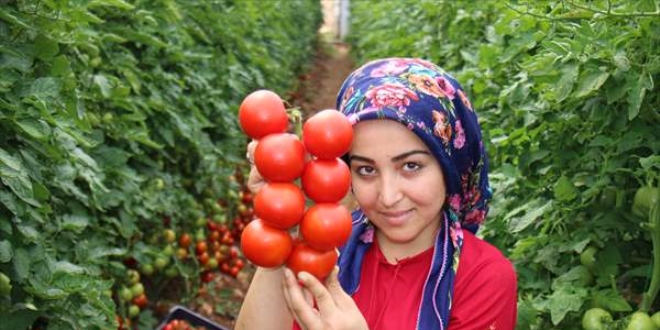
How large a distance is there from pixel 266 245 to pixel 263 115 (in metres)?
0.25

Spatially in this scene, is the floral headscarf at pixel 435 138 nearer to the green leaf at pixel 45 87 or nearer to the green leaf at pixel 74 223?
the green leaf at pixel 45 87

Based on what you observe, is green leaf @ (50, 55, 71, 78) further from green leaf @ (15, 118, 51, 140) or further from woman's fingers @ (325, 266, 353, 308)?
woman's fingers @ (325, 266, 353, 308)

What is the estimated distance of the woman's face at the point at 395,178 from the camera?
164cm

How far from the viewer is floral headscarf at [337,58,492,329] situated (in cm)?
163

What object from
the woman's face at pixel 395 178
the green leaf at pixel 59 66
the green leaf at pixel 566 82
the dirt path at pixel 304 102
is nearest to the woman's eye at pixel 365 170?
the woman's face at pixel 395 178

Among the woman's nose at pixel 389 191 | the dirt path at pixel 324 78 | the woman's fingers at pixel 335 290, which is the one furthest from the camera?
the dirt path at pixel 324 78

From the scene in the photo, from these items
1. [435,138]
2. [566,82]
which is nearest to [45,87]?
[435,138]

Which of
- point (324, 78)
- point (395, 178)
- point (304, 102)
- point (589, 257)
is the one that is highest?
point (395, 178)

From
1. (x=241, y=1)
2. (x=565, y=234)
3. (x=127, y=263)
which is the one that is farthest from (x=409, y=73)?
(x=241, y=1)

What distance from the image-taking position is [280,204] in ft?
4.68

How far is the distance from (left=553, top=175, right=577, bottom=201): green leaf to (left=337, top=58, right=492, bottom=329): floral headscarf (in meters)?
0.41

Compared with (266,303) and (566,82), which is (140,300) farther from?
(566,82)

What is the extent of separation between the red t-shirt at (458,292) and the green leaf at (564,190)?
0.48 metres

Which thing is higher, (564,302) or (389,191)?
(389,191)
